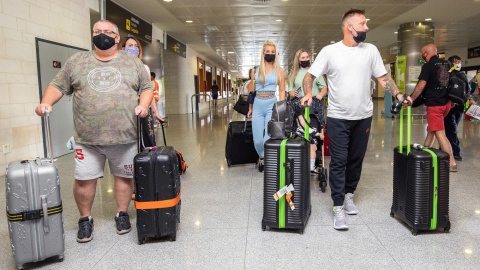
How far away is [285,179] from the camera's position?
2.38 meters

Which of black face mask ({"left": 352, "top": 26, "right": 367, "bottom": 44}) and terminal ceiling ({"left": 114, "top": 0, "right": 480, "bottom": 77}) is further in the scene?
terminal ceiling ({"left": 114, "top": 0, "right": 480, "bottom": 77})

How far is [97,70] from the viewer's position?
234 cm

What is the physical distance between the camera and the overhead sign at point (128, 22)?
779cm

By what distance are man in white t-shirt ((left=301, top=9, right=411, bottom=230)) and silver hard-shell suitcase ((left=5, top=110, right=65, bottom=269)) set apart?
1.71 metres

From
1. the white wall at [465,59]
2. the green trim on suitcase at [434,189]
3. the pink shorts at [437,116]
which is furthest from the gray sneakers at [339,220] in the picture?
the white wall at [465,59]

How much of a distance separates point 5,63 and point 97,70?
3.05 metres

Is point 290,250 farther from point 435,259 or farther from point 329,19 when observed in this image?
point 329,19

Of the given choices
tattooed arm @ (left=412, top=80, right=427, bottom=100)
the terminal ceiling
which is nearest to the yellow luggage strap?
tattooed arm @ (left=412, top=80, right=427, bottom=100)

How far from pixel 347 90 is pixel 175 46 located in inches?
506

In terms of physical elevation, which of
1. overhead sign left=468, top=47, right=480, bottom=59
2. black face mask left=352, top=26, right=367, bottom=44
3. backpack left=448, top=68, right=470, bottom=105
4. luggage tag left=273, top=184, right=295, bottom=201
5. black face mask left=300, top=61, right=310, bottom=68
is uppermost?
overhead sign left=468, top=47, right=480, bottom=59

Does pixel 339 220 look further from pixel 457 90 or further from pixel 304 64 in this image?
pixel 457 90

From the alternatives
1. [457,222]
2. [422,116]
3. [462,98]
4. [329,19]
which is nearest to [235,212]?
[457,222]

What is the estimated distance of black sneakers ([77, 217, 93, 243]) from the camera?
2393mm

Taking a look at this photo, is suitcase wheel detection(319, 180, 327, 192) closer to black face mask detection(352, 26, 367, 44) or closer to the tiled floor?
the tiled floor
